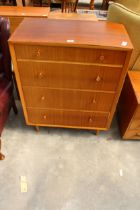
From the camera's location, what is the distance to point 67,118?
4.57 ft

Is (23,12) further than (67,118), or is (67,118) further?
(23,12)

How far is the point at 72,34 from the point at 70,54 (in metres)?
0.15

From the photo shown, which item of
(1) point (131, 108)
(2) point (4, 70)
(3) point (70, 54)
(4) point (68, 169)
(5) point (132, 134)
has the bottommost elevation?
(4) point (68, 169)

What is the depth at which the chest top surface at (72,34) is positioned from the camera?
3.04 ft

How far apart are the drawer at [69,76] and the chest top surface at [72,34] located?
0.49 feet

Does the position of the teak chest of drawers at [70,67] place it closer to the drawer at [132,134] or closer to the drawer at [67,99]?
the drawer at [67,99]

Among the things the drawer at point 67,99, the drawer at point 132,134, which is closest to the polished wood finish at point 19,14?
the drawer at point 67,99

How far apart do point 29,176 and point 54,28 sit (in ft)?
3.72

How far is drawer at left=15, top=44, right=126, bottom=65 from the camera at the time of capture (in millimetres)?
955

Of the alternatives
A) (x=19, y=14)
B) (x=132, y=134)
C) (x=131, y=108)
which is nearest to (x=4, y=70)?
(x=19, y=14)

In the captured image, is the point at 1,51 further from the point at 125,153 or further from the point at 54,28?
the point at 125,153

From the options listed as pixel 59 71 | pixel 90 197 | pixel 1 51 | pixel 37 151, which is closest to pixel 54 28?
pixel 59 71

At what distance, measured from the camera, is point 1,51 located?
1.22 m

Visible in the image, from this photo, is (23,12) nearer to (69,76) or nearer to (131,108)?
(69,76)
